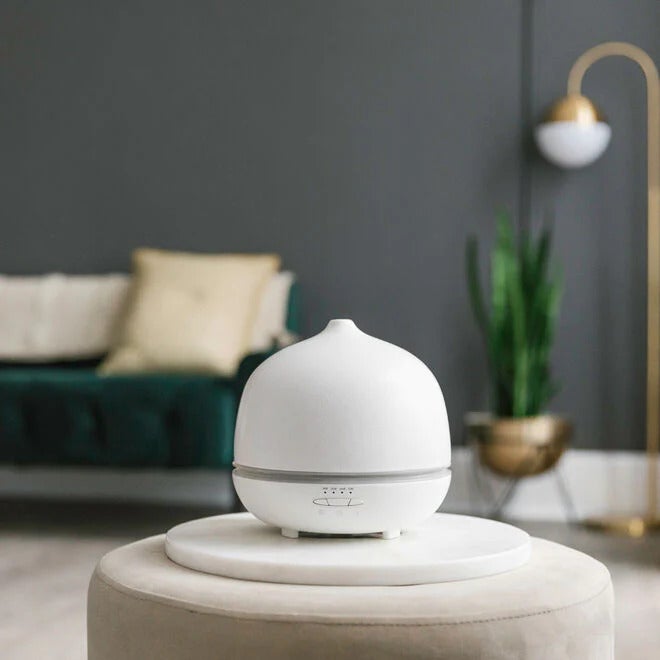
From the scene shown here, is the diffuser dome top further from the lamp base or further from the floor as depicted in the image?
the lamp base

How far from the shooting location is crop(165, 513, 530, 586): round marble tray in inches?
37.1

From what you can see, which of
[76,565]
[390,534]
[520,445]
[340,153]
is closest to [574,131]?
[340,153]

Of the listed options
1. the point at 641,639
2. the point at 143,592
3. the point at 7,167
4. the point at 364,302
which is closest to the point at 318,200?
the point at 364,302

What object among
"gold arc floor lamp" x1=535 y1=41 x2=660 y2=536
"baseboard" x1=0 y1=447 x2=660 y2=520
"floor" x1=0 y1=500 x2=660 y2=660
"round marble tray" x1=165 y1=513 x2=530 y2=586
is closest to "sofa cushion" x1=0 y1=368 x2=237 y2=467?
"floor" x1=0 y1=500 x2=660 y2=660

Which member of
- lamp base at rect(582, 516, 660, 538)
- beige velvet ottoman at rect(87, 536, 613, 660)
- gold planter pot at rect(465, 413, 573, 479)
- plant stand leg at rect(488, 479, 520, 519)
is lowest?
lamp base at rect(582, 516, 660, 538)

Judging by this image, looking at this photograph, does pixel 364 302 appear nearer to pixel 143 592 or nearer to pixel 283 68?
pixel 283 68

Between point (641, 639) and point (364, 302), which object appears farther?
point (364, 302)

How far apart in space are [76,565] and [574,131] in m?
2.11

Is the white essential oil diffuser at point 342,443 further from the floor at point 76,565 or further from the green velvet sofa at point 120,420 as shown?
the green velvet sofa at point 120,420

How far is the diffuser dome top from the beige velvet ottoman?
129 millimetres

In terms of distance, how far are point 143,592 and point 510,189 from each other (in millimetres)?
3277

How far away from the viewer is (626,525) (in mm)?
3639

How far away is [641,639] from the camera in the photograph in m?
2.19

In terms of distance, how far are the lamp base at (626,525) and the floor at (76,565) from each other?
0.06 meters
